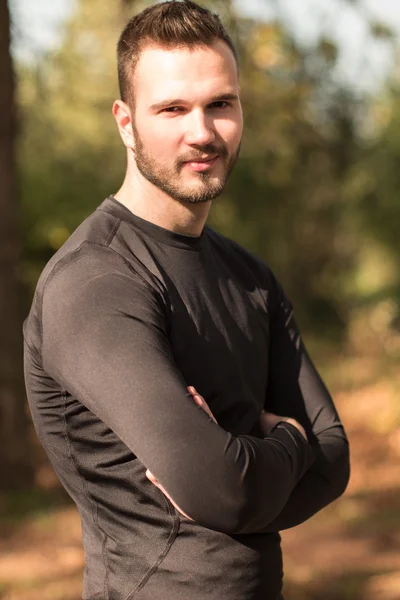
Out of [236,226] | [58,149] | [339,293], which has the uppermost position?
[58,149]

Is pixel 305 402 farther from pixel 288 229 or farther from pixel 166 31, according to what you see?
pixel 288 229

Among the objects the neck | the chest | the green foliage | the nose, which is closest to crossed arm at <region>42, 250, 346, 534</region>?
the chest

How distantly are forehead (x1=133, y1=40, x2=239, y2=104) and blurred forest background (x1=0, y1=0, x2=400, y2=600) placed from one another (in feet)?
10.7

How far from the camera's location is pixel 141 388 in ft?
5.63

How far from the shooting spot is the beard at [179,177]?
6.55 ft

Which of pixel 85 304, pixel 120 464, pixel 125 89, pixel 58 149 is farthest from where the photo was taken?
pixel 58 149

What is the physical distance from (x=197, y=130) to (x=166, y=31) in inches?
10.1

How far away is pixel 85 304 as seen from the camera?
1777mm

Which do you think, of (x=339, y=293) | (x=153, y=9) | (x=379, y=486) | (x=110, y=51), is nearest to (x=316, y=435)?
(x=153, y=9)

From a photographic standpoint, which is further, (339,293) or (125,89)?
(339,293)

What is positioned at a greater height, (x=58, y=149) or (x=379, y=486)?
(x=58, y=149)

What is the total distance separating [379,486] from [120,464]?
570cm

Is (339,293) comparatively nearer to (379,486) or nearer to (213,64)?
(379,486)

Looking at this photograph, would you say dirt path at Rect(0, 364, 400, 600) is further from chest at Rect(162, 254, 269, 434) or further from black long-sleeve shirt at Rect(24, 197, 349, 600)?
chest at Rect(162, 254, 269, 434)
